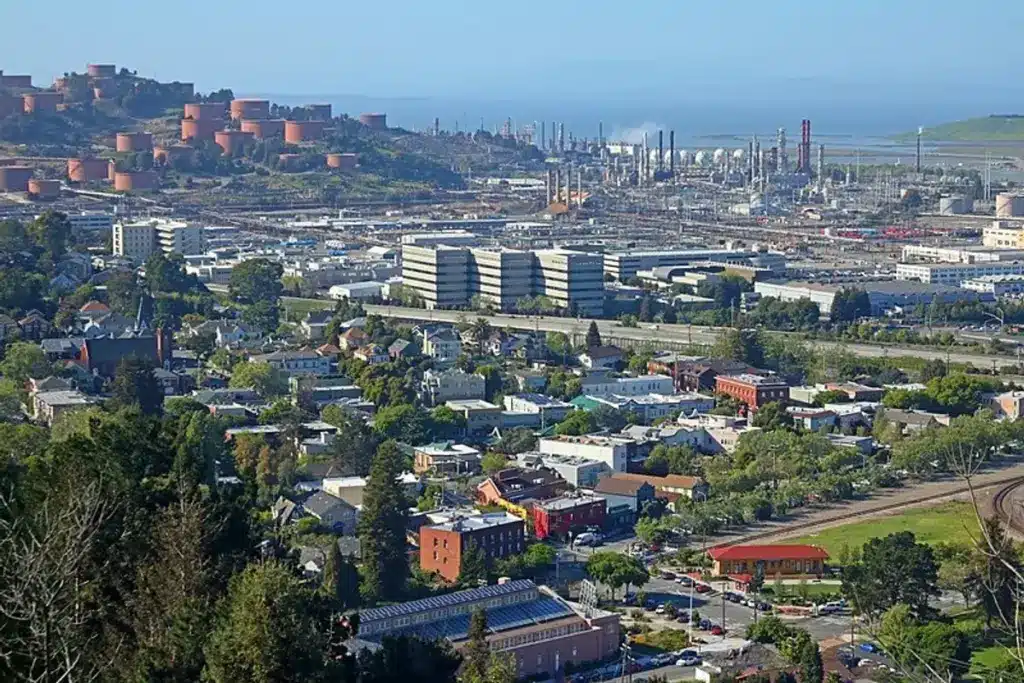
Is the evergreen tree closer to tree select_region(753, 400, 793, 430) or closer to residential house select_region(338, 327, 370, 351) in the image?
tree select_region(753, 400, 793, 430)

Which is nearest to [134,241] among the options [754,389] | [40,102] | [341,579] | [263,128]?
[754,389]

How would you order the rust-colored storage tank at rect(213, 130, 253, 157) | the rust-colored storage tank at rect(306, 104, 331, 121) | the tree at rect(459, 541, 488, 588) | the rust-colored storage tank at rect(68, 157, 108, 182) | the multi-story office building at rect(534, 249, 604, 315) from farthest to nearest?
the rust-colored storage tank at rect(306, 104, 331, 121)
the rust-colored storage tank at rect(213, 130, 253, 157)
the rust-colored storage tank at rect(68, 157, 108, 182)
the multi-story office building at rect(534, 249, 604, 315)
the tree at rect(459, 541, 488, 588)

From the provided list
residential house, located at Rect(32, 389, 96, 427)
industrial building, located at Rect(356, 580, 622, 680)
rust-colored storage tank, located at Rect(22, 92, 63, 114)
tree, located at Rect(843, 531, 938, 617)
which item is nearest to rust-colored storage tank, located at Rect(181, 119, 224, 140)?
A: rust-colored storage tank, located at Rect(22, 92, 63, 114)

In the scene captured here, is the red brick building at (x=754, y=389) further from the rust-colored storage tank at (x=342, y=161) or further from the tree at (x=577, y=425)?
the rust-colored storage tank at (x=342, y=161)

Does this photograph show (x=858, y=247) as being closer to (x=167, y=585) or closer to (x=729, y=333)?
(x=729, y=333)

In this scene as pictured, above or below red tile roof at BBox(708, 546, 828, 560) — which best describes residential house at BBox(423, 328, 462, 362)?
above

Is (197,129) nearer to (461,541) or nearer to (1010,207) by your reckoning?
(1010,207)

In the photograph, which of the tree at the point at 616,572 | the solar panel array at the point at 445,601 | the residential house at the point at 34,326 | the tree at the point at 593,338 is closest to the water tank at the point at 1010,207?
the tree at the point at 593,338
